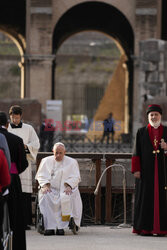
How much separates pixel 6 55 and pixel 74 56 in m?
5.36

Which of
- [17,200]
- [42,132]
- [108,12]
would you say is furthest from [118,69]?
[17,200]

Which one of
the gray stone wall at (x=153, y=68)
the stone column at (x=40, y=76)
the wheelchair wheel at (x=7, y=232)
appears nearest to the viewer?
the wheelchair wheel at (x=7, y=232)

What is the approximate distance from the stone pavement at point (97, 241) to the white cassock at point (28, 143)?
0.68 meters

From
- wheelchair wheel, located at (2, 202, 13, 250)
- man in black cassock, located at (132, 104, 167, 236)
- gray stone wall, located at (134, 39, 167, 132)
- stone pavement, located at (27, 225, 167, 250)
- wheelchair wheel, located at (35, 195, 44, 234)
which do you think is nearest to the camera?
wheelchair wheel, located at (2, 202, 13, 250)

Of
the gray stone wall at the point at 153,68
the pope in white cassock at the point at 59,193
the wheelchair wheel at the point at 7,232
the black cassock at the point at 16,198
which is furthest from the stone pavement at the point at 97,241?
the gray stone wall at the point at 153,68

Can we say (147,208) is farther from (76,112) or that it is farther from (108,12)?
(76,112)

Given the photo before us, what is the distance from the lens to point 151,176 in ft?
31.1

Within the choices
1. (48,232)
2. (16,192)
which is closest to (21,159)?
(16,192)

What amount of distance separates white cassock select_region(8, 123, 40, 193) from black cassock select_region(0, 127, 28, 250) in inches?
96.6

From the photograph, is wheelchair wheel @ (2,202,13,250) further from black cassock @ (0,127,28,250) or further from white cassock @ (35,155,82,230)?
white cassock @ (35,155,82,230)

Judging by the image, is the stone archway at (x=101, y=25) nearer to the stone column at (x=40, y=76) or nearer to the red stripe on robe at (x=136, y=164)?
the stone column at (x=40, y=76)

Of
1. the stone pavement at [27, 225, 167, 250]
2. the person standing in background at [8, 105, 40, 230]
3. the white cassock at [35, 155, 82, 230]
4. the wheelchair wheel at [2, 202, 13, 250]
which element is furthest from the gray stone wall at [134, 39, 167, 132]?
the wheelchair wheel at [2, 202, 13, 250]

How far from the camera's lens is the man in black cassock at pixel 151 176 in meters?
9.35

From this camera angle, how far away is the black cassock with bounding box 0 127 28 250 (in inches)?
279
